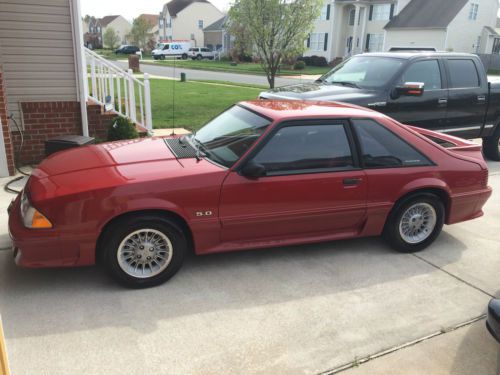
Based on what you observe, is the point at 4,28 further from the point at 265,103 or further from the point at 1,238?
the point at 265,103

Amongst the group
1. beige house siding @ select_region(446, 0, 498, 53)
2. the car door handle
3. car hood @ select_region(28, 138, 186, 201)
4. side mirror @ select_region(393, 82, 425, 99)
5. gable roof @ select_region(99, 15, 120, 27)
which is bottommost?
the car door handle

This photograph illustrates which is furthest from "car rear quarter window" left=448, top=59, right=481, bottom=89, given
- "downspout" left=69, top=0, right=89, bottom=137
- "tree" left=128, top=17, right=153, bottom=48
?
"tree" left=128, top=17, right=153, bottom=48

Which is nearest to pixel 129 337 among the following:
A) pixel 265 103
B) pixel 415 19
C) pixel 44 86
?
pixel 265 103

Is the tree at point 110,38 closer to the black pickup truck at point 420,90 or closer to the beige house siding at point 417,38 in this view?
the beige house siding at point 417,38

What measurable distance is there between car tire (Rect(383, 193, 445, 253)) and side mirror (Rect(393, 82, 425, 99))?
310 cm

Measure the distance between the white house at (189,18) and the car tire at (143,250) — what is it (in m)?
71.9

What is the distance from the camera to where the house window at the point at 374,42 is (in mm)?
44562

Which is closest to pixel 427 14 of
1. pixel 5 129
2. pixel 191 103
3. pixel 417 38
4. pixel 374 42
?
pixel 417 38

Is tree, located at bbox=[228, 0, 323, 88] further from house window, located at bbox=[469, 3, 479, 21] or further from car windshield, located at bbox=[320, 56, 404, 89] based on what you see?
house window, located at bbox=[469, 3, 479, 21]

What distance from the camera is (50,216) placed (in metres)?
3.53

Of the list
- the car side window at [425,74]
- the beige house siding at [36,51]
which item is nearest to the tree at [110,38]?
the beige house siding at [36,51]

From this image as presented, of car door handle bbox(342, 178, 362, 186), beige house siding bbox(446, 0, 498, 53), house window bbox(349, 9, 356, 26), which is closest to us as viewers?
car door handle bbox(342, 178, 362, 186)

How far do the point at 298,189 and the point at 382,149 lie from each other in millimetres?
1016

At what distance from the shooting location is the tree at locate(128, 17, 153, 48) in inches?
2840
